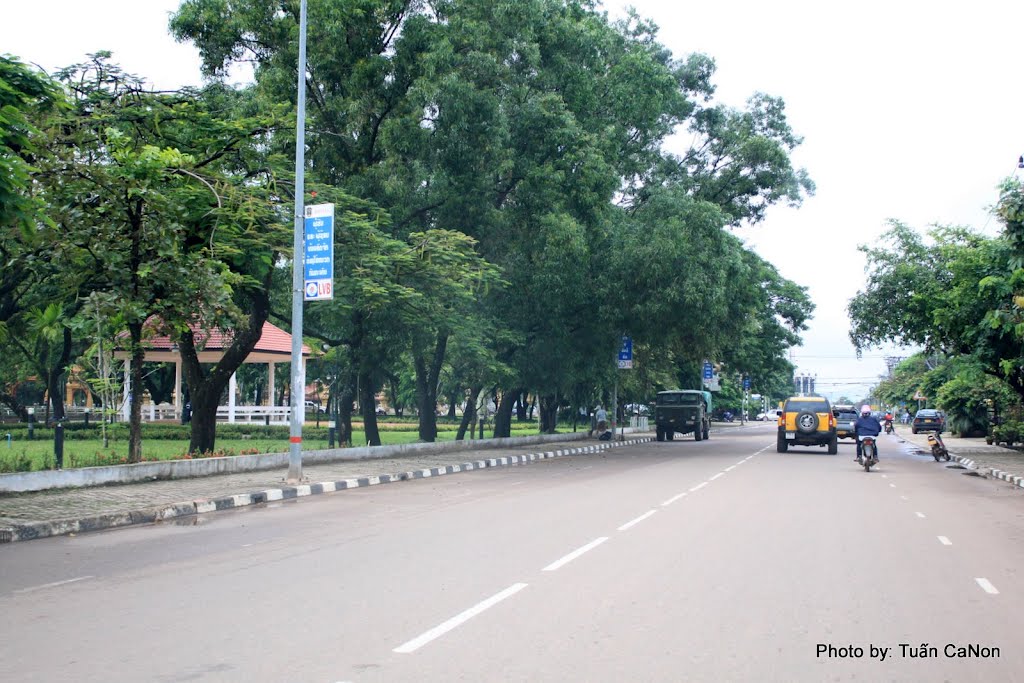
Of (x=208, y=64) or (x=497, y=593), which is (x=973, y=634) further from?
(x=208, y=64)

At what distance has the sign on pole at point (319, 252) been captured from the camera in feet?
56.3

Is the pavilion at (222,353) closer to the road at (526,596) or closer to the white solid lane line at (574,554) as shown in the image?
the road at (526,596)

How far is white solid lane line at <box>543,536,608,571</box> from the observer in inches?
354

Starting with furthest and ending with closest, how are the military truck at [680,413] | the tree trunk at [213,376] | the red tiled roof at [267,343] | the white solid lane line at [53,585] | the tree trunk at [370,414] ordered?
the military truck at [680,413], the red tiled roof at [267,343], the tree trunk at [370,414], the tree trunk at [213,376], the white solid lane line at [53,585]

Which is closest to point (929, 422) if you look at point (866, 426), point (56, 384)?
point (866, 426)

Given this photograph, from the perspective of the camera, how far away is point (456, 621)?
6.64 m

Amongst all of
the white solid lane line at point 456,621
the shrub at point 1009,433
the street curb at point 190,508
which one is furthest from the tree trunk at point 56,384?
the shrub at point 1009,433

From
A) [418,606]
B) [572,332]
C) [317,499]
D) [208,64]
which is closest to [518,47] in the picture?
[208,64]

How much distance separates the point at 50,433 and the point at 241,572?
31851mm

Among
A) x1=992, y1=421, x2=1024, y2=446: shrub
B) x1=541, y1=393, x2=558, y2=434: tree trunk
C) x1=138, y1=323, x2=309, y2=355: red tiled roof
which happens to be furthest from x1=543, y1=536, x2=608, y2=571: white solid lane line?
x1=541, y1=393, x2=558, y2=434: tree trunk

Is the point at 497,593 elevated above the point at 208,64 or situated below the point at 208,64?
below

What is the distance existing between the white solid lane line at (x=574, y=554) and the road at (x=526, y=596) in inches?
1.6

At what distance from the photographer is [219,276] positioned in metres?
16.8

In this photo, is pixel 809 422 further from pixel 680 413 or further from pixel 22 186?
pixel 22 186
